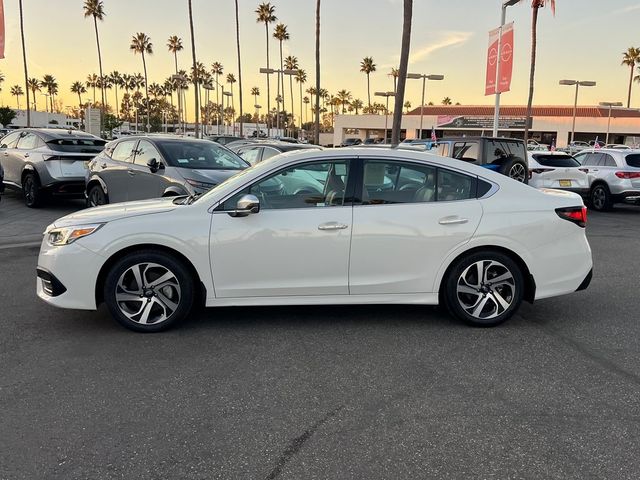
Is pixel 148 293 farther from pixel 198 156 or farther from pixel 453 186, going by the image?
pixel 198 156

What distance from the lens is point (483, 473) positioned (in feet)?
9.29

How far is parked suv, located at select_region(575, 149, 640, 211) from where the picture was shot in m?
13.9

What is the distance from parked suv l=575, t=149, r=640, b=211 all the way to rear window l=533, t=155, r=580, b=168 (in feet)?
1.57

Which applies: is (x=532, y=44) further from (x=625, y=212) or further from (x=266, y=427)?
(x=266, y=427)

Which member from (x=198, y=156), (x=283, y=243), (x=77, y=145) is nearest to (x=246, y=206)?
(x=283, y=243)

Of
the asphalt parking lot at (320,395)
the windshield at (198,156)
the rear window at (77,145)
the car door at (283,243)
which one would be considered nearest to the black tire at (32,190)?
the rear window at (77,145)

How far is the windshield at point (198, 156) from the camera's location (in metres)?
9.51

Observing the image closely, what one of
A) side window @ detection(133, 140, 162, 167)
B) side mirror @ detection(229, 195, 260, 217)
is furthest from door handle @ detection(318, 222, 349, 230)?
side window @ detection(133, 140, 162, 167)

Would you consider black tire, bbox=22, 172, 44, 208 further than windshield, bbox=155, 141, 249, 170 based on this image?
Yes

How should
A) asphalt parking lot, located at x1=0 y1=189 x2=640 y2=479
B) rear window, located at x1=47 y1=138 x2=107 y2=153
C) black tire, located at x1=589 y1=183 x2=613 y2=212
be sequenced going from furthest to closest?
black tire, located at x1=589 y1=183 x2=613 y2=212
rear window, located at x1=47 y1=138 x2=107 y2=153
asphalt parking lot, located at x1=0 y1=189 x2=640 y2=479

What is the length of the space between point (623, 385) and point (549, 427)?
0.94 m

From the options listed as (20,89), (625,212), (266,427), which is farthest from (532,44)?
(20,89)

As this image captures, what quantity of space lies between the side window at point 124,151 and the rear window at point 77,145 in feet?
6.96

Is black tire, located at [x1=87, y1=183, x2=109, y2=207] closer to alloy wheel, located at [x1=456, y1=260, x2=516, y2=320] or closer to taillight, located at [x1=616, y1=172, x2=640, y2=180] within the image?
alloy wheel, located at [x1=456, y1=260, x2=516, y2=320]
